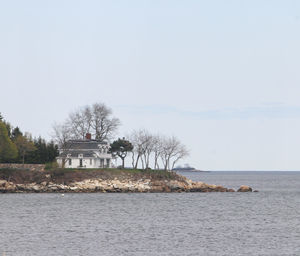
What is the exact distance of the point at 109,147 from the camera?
12762cm

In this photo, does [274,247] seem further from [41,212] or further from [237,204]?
[237,204]

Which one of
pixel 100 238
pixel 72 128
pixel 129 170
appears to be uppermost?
pixel 72 128

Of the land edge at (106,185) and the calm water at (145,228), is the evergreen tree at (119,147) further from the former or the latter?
the calm water at (145,228)

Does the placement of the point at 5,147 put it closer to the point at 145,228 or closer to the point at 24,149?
the point at 24,149

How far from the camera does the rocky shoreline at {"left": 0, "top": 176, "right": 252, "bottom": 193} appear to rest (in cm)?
10631

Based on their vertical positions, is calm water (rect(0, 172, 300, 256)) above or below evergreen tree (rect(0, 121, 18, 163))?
below

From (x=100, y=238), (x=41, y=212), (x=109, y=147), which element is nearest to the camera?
(x=100, y=238)

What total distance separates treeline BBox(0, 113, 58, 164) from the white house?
218cm

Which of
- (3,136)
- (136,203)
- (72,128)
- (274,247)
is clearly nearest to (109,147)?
(72,128)

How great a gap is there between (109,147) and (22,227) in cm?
7049

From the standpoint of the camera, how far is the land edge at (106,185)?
106 metres

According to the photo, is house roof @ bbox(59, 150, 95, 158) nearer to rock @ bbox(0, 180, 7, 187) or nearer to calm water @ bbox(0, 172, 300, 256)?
rock @ bbox(0, 180, 7, 187)

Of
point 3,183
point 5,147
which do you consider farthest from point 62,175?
point 5,147

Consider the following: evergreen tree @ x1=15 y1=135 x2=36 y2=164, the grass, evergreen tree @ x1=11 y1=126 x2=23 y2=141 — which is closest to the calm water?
the grass
